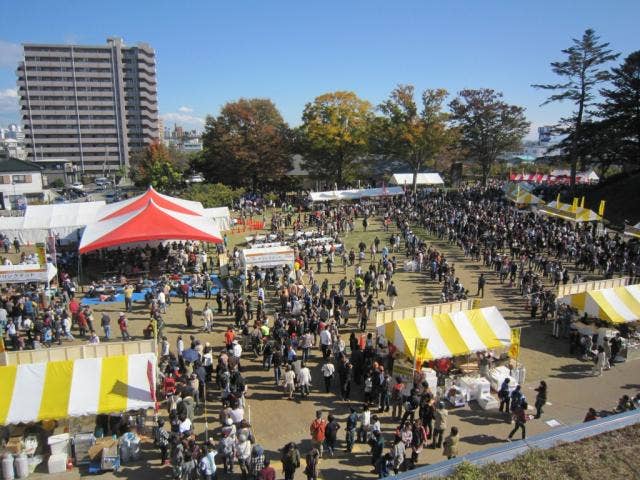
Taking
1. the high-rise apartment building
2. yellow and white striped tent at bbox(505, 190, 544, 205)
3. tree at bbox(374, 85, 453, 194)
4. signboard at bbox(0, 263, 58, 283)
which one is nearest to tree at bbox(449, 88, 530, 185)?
tree at bbox(374, 85, 453, 194)

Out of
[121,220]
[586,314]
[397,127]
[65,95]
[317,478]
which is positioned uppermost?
[65,95]

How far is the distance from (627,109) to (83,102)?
268 feet

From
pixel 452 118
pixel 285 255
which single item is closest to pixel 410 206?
pixel 452 118

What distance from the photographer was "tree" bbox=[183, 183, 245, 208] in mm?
37781

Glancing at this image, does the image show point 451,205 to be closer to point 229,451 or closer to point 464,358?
point 464,358

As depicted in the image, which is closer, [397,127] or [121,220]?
[121,220]

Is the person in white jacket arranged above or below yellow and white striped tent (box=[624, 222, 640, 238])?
below

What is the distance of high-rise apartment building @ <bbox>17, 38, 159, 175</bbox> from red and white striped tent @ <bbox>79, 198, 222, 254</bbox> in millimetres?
65036

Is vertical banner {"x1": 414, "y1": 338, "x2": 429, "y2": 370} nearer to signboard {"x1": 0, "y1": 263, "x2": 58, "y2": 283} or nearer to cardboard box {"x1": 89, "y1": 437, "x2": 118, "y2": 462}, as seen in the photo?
cardboard box {"x1": 89, "y1": 437, "x2": 118, "y2": 462}

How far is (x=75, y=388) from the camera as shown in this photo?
371 inches

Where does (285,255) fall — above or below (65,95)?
below

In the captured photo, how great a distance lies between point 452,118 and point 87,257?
118 feet

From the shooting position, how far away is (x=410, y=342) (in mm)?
11656

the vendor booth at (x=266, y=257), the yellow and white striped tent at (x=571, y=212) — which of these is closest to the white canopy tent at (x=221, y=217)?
the vendor booth at (x=266, y=257)
